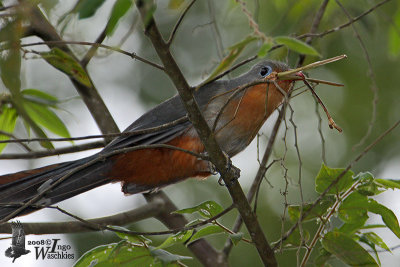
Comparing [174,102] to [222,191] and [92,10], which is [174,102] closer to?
[92,10]

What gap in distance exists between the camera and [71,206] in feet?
20.7

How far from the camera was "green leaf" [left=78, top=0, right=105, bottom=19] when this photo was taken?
1.30 meters

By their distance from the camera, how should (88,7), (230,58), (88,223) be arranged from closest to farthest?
1. (88,7)
2. (230,58)
3. (88,223)

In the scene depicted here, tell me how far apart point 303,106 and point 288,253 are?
7.21 feet

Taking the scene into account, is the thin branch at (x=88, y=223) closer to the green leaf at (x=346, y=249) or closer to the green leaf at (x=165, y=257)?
the green leaf at (x=165, y=257)

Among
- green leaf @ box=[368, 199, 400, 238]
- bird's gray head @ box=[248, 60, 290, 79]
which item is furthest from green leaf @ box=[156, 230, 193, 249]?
bird's gray head @ box=[248, 60, 290, 79]

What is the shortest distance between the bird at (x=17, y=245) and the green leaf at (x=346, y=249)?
49.3 inches

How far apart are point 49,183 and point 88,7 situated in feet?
5.39

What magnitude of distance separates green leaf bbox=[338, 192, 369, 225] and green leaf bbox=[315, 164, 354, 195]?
0.06 metres

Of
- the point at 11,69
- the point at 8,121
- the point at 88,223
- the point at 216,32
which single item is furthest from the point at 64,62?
the point at 11,69

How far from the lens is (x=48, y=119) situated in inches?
113

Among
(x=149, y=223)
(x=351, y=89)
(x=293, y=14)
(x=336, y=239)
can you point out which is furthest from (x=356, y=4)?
(x=149, y=223)

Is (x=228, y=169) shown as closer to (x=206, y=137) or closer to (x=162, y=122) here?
(x=206, y=137)

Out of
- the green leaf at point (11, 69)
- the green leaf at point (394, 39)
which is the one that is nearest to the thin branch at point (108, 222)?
the green leaf at point (11, 69)
